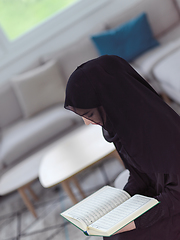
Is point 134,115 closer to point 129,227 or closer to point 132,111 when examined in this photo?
point 132,111

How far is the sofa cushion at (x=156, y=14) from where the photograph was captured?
3486 mm

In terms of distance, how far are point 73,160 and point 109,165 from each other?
629mm

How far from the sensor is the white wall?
374cm

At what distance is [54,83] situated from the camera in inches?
131

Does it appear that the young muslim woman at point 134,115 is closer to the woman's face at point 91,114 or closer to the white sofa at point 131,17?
the woman's face at point 91,114

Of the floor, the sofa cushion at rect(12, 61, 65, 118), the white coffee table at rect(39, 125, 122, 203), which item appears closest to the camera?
the white coffee table at rect(39, 125, 122, 203)

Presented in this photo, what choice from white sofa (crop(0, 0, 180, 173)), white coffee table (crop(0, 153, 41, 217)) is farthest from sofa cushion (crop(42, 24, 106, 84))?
white coffee table (crop(0, 153, 41, 217))

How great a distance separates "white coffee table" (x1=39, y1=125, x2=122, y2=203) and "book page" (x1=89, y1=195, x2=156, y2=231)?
3.09 feet

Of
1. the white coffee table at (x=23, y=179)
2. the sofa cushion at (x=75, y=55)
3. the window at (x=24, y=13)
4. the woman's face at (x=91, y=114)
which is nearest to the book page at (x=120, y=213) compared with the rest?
the woman's face at (x=91, y=114)

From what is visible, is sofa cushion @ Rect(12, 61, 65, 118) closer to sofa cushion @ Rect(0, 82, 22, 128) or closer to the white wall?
sofa cushion @ Rect(0, 82, 22, 128)

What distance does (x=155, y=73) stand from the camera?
2893 mm

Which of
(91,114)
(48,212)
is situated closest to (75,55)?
(48,212)

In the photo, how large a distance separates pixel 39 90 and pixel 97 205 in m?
2.28

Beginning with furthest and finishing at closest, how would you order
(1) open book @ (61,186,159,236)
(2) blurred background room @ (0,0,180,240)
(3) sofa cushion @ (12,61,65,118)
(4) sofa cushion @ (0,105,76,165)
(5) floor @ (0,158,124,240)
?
(3) sofa cushion @ (12,61,65,118), (4) sofa cushion @ (0,105,76,165), (2) blurred background room @ (0,0,180,240), (5) floor @ (0,158,124,240), (1) open book @ (61,186,159,236)
